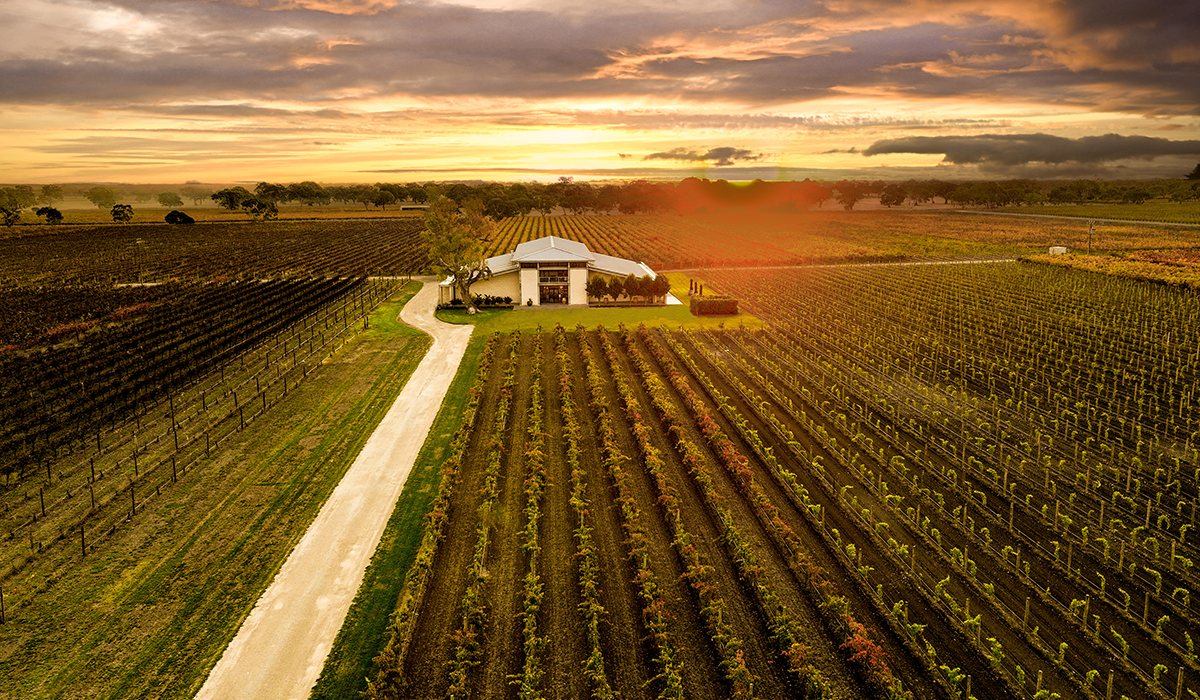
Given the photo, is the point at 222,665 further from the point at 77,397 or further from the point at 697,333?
the point at 697,333

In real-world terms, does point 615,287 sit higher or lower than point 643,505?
higher

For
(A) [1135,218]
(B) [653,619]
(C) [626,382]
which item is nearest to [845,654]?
(B) [653,619]

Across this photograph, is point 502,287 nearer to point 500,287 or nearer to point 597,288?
point 500,287

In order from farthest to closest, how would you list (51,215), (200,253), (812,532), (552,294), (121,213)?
(51,215)
(121,213)
(200,253)
(552,294)
(812,532)

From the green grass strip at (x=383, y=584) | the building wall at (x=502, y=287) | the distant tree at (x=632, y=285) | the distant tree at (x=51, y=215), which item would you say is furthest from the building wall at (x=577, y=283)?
the distant tree at (x=51, y=215)

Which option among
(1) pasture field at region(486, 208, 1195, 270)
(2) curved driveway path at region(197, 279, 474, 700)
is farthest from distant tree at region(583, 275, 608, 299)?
(1) pasture field at region(486, 208, 1195, 270)

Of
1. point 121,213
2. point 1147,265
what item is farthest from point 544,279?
point 121,213
